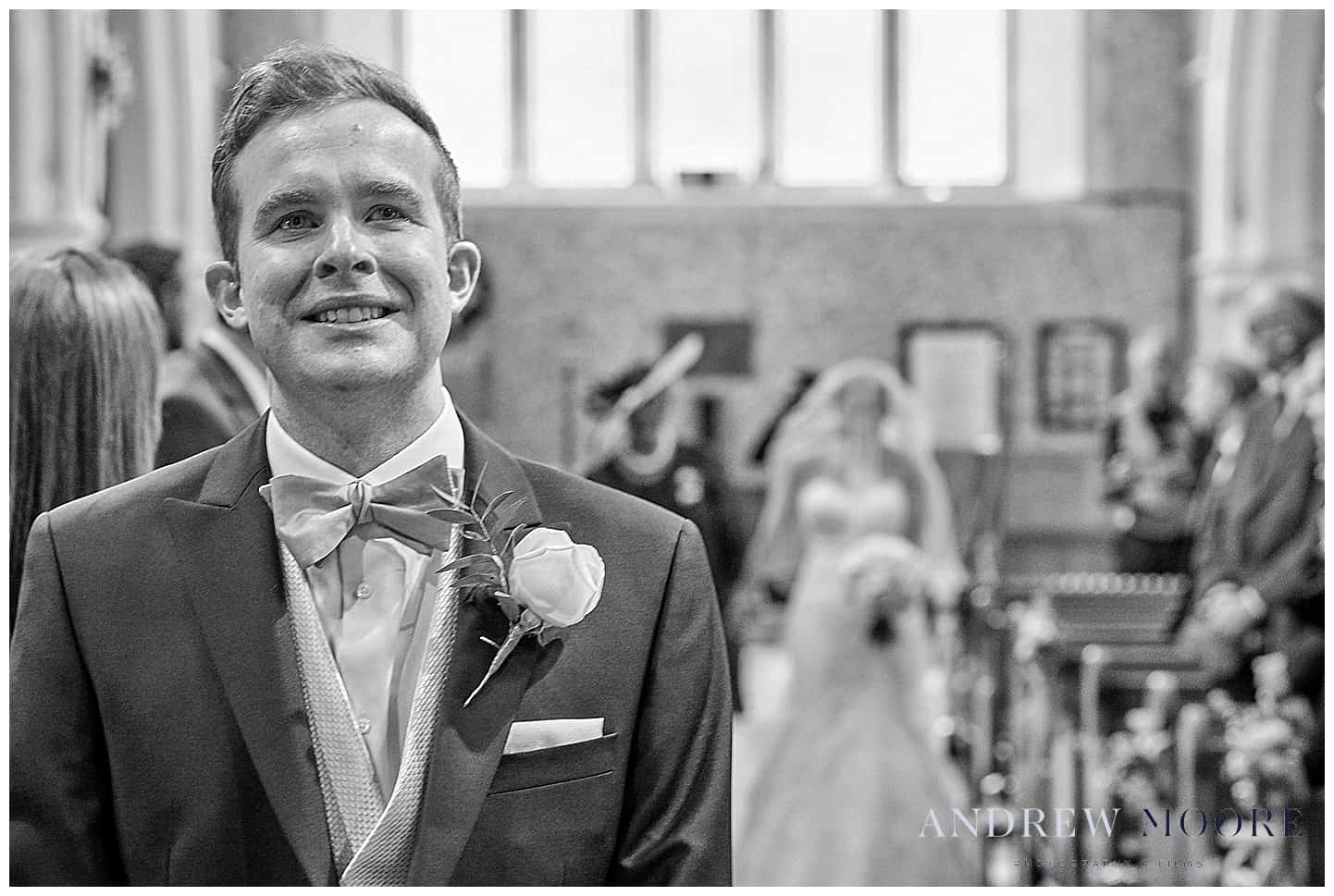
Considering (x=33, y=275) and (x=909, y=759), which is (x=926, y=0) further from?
(x=909, y=759)

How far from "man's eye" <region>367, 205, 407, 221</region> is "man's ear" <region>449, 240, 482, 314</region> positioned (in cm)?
7

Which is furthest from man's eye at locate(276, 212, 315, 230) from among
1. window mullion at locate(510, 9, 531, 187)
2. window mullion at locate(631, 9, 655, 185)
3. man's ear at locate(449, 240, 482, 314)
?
window mullion at locate(631, 9, 655, 185)

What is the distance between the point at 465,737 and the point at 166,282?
79 centimetres

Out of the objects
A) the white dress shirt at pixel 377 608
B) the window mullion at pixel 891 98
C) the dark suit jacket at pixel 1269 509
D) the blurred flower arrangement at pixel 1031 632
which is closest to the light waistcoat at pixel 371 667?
the white dress shirt at pixel 377 608

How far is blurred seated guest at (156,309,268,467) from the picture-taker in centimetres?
178

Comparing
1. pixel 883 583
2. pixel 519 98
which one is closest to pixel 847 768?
pixel 883 583

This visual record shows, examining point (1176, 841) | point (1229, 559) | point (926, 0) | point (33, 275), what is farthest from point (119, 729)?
point (1229, 559)

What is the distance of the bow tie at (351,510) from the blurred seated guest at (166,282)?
52 centimetres

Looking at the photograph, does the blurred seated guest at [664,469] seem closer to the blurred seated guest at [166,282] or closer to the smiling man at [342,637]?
the blurred seated guest at [166,282]

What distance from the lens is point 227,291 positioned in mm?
1488

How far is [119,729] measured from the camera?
1443 millimetres

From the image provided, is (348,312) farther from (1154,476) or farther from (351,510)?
(1154,476)

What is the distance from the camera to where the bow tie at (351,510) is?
1.47 m

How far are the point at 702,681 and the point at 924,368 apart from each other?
9656 mm
